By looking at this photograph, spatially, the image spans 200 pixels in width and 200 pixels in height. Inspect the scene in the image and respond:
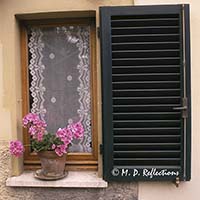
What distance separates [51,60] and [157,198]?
177 centimetres

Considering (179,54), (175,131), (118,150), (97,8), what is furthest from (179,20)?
(118,150)

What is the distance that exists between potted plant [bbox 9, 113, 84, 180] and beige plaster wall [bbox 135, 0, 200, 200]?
82 cm

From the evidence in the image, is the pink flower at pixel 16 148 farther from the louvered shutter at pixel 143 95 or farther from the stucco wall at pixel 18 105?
the louvered shutter at pixel 143 95

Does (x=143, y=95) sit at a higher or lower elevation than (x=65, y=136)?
higher

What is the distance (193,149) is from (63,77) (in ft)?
4.94

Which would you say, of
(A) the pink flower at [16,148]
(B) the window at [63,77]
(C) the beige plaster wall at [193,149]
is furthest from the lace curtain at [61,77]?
(C) the beige plaster wall at [193,149]

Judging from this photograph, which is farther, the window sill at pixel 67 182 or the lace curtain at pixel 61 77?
the lace curtain at pixel 61 77

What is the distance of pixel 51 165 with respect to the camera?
346cm

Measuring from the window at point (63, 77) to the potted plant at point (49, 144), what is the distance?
283mm

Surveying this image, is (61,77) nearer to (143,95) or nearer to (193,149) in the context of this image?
(143,95)

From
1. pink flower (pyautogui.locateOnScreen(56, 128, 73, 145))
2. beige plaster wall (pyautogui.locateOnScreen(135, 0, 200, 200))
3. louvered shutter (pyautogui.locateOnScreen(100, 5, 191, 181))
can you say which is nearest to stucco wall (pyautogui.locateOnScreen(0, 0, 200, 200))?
beige plaster wall (pyautogui.locateOnScreen(135, 0, 200, 200))

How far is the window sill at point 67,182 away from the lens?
349 cm

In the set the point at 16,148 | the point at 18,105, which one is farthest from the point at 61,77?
the point at 16,148

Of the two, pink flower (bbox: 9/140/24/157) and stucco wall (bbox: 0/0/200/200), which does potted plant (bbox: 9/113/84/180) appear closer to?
pink flower (bbox: 9/140/24/157)
